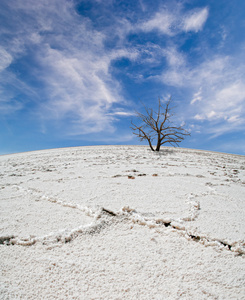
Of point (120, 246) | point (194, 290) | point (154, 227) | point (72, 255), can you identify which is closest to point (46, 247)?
point (72, 255)

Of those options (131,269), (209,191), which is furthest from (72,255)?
(209,191)

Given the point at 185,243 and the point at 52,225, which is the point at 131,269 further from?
the point at 52,225

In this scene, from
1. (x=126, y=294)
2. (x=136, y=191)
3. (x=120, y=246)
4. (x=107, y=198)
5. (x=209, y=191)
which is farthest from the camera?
(x=209, y=191)

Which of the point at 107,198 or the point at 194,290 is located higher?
the point at 107,198

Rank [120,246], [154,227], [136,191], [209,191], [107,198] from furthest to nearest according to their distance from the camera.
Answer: [209,191] → [136,191] → [107,198] → [154,227] → [120,246]

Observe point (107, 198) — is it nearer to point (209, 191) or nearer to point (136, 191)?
point (136, 191)

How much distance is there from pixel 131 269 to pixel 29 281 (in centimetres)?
44

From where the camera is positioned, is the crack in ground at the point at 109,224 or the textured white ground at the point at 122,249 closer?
the textured white ground at the point at 122,249

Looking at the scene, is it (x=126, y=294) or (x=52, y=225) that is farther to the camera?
(x=52, y=225)

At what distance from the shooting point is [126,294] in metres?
0.67

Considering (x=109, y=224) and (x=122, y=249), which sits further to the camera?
(x=109, y=224)

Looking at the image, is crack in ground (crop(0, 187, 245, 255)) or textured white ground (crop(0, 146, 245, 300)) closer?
textured white ground (crop(0, 146, 245, 300))

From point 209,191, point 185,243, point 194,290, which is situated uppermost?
point 209,191

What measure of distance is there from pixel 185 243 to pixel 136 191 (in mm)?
835
